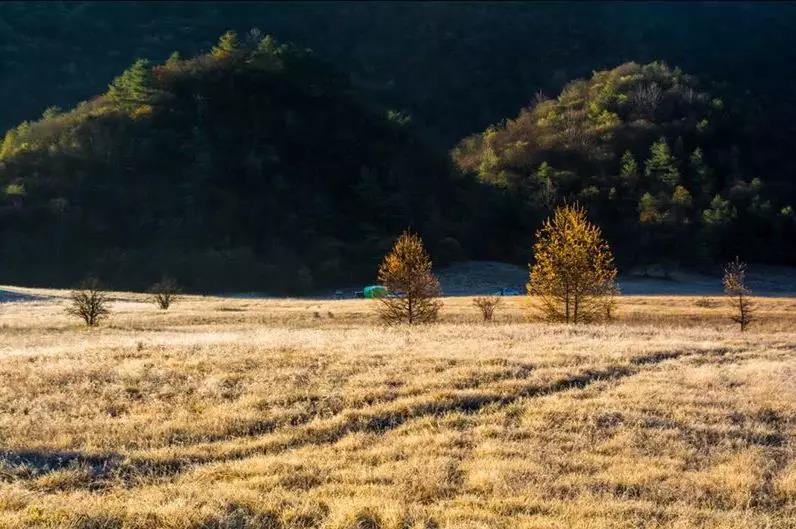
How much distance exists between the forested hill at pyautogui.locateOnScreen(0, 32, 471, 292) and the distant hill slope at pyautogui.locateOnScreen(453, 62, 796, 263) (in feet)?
46.5

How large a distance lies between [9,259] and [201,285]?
21804 millimetres

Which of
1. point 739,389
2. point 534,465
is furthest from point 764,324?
point 534,465

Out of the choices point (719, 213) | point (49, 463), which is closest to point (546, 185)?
point (719, 213)

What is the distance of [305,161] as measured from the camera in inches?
3922

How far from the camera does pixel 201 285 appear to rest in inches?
2960

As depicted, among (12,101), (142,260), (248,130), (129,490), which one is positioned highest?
(12,101)

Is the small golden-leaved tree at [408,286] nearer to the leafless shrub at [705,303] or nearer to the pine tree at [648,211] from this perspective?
the leafless shrub at [705,303]

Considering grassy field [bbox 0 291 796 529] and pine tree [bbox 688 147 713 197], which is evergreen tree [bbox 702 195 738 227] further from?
grassy field [bbox 0 291 796 529]

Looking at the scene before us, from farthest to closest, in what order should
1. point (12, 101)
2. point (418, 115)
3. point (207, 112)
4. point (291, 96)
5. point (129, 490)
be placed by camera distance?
point (418, 115)
point (12, 101)
point (291, 96)
point (207, 112)
point (129, 490)

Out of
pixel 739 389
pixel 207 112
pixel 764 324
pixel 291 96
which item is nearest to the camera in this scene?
pixel 739 389

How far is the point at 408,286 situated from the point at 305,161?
65.4 metres

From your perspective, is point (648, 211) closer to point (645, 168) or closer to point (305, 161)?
point (645, 168)

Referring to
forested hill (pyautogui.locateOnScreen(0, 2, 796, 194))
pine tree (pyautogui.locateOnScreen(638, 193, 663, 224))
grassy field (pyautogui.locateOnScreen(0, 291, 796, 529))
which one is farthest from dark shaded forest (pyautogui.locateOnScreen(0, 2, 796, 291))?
grassy field (pyautogui.locateOnScreen(0, 291, 796, 529))

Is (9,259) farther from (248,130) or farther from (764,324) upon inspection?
(764,324)
